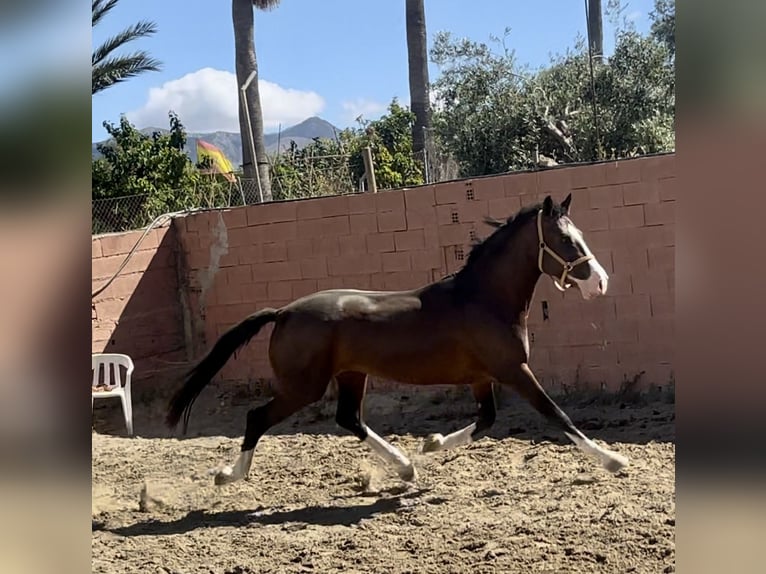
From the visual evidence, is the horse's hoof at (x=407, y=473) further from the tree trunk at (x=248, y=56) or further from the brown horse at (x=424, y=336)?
the tree trunk at (x=248, y=56)

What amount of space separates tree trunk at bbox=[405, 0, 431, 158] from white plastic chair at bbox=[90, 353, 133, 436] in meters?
8.05

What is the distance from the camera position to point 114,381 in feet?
25.6

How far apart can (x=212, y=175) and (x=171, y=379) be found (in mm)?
A: 5881

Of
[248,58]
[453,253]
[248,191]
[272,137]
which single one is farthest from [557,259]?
[272,137]

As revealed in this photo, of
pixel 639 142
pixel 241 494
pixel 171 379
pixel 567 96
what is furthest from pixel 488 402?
pixel 567 96

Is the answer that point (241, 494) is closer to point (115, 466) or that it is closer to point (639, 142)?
point (115, 466)

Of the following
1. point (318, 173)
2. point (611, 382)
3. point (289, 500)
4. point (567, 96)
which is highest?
point (567, 96)

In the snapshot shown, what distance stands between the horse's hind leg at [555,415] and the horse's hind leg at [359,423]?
0.88m

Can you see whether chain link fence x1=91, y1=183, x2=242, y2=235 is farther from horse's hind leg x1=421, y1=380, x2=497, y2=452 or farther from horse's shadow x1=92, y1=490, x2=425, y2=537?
horse's hind leg x1=421, y1=380, x2=497, y2=452

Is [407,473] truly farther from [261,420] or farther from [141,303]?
[141,303]

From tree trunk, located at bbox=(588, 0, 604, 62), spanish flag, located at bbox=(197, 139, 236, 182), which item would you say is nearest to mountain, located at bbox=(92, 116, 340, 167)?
spanish flag, located at bbox=(197, 139, 236, 182)

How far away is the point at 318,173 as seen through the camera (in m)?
11.6

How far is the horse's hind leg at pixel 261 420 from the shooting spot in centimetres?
488

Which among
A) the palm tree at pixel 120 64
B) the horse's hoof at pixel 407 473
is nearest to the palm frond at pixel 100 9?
the palm tree at pixel 120 64
